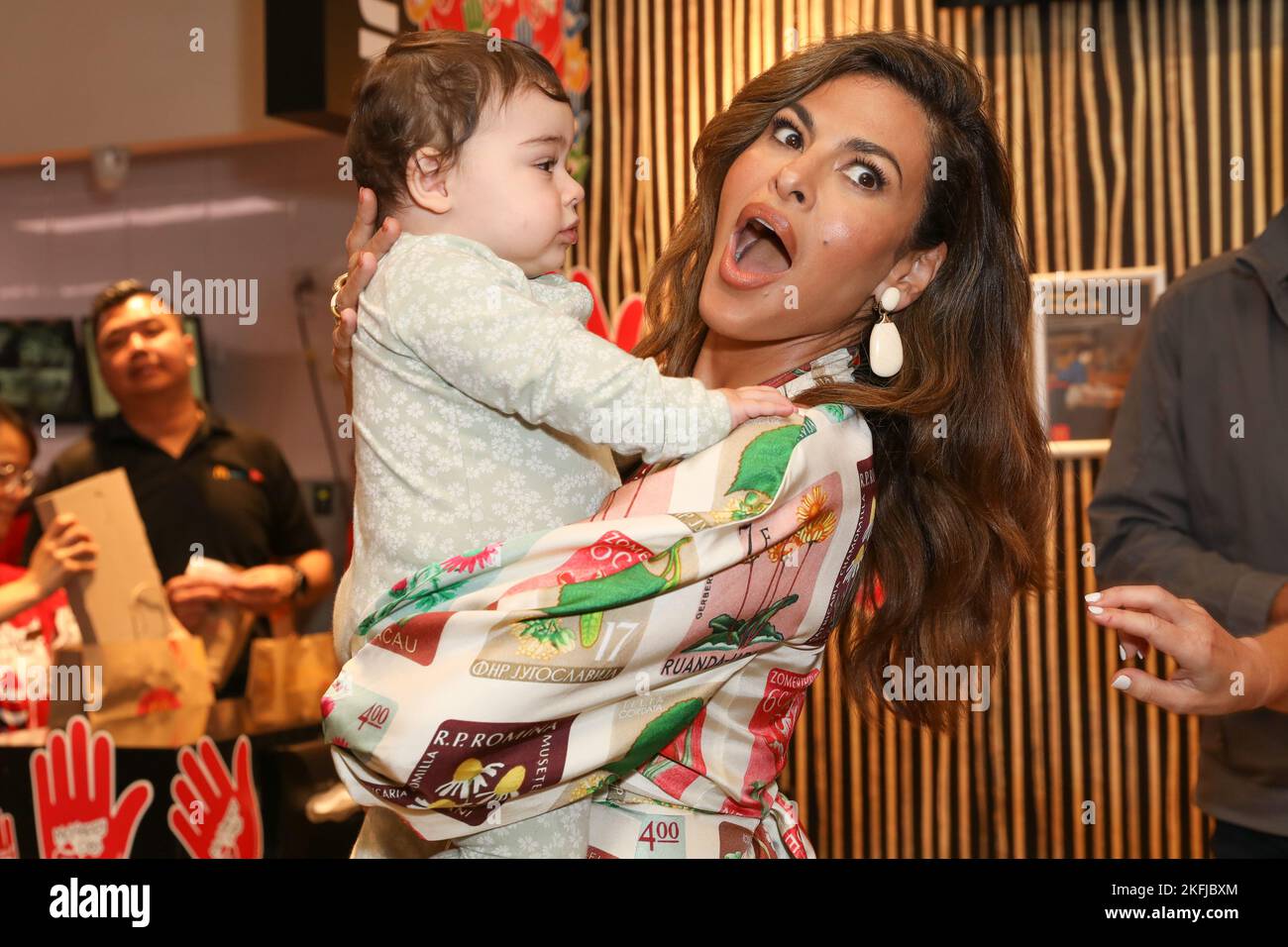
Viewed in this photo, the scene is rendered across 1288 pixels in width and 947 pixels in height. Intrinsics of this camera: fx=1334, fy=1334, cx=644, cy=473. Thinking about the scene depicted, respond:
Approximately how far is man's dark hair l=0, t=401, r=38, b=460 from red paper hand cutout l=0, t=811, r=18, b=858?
899mm

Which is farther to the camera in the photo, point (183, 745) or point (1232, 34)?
point (1232, 34)

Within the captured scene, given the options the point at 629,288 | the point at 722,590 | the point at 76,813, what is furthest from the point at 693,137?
the point at 722,590

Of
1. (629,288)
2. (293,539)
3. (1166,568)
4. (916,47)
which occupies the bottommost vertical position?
(293,539)

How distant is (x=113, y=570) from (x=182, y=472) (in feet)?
1.14

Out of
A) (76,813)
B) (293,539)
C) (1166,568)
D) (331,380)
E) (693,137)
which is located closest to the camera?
(1166,568)

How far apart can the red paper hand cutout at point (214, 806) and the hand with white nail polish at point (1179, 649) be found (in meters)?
2.55

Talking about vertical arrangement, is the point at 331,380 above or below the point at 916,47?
below

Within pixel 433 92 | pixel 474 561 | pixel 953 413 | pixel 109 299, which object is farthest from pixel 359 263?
pixel 109 299

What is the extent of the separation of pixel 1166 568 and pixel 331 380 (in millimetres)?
2613

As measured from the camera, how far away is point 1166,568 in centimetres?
219

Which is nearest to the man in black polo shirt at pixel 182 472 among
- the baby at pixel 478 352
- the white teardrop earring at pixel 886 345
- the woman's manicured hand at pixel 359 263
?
the woman's manicured hand at pixel 359 263

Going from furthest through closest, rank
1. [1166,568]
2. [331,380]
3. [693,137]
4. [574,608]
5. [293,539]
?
[693,137]
[331,380]
[293,539]
[1166,568]
[574,608]

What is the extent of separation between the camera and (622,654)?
4.51 ft

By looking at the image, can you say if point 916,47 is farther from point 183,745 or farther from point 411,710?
point 183,745
